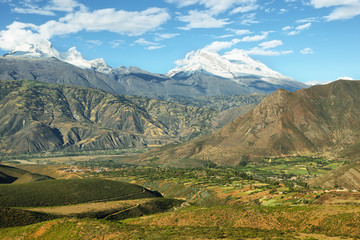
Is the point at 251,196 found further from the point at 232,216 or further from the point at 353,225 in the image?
the point at 353,225

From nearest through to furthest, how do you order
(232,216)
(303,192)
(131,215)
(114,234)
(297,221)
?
(114,234)
(297,221)
(232,216)
(303,192)
(131,215)

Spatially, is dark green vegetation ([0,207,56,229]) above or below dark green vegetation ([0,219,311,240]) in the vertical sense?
below

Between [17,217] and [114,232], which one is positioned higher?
[114,232]

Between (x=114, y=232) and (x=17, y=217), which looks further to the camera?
(x=17, y=217)

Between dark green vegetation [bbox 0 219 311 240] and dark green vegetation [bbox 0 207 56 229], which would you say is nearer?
dark green vegetation [bbox 0 219 311 240]

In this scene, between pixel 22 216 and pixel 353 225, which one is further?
pixel 22 216

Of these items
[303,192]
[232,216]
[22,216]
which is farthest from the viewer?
[303,192]

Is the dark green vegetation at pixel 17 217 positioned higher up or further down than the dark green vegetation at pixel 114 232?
further down

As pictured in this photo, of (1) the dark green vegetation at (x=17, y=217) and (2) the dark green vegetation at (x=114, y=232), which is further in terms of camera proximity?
(1) the dark green vegetation at (x=17, y=217)

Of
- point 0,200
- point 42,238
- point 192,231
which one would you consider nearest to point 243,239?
point 192,231

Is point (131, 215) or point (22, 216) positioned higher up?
point (22, 216)
